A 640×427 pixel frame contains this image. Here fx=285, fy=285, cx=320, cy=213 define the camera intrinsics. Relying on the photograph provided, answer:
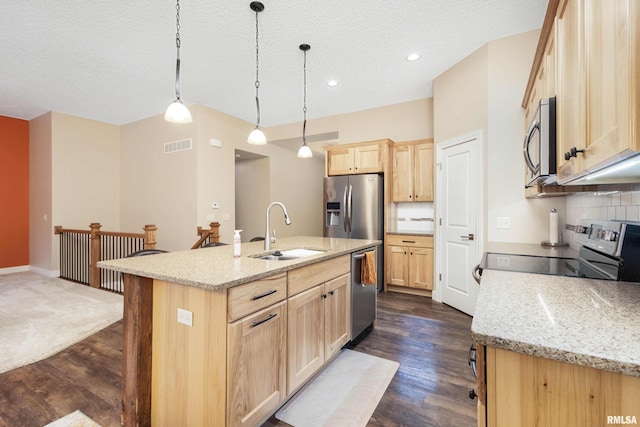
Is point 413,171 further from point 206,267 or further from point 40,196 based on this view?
point 40,196

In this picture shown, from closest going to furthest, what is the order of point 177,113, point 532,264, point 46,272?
point 532,264, point 177,113, point 46,272

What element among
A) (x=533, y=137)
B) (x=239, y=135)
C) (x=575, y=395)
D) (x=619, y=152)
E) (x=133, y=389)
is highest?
(x=239, y=135)

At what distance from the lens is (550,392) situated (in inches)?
28.0

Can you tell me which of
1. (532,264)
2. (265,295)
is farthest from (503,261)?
(265,295)

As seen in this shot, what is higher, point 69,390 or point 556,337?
point 556,337

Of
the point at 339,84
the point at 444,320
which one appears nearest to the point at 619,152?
the point at 444,320

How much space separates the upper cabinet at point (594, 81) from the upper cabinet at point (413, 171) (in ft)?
8.95

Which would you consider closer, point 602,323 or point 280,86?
point 602,323

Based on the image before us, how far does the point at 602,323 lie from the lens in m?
0.81

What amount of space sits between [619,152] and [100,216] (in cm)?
724

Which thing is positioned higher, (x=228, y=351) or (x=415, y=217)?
(x=415, y=217)

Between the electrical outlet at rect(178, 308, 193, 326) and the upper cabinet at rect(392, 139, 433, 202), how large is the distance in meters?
3.65

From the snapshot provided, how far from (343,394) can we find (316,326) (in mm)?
484

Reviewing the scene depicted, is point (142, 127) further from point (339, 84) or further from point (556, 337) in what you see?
point (556, 337)
